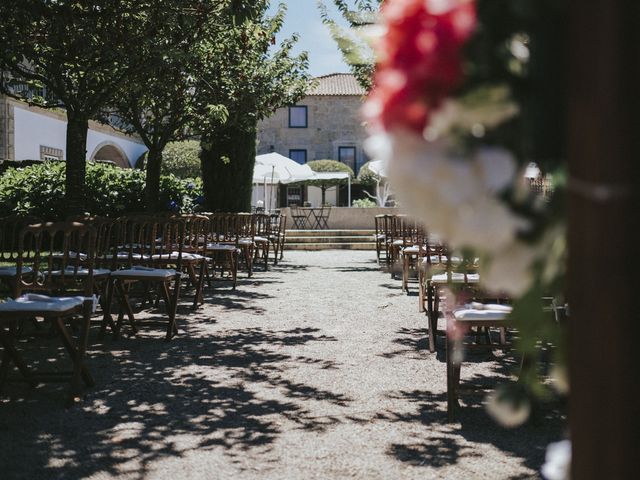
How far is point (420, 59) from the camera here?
74cm

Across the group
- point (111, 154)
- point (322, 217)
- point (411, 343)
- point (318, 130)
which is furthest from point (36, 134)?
point (411, 343)

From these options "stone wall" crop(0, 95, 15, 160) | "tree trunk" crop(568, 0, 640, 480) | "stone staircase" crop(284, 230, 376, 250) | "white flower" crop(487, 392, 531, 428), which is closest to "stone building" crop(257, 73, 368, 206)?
"stone wall" crop(0, 95, 15, 160)

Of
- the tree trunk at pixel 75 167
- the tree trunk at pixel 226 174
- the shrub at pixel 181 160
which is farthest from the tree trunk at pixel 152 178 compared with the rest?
the shrub at pixel 181 160

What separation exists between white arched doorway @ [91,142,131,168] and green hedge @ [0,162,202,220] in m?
17.0

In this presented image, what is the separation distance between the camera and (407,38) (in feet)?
2.46

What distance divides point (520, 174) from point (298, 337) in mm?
5694

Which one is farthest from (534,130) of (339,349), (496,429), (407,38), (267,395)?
(339,349)

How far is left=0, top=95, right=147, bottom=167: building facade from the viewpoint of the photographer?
23.5 metres

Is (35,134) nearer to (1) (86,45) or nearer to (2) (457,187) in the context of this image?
(1) (86,45)

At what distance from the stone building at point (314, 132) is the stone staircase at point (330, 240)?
56.7 feet

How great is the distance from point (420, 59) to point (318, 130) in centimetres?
3884

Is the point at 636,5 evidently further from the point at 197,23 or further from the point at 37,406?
the point at 197,23

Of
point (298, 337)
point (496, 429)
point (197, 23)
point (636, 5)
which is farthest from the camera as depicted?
point (197, 23)

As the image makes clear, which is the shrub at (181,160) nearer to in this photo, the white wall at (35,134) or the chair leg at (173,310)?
the white wall at (35,134)
